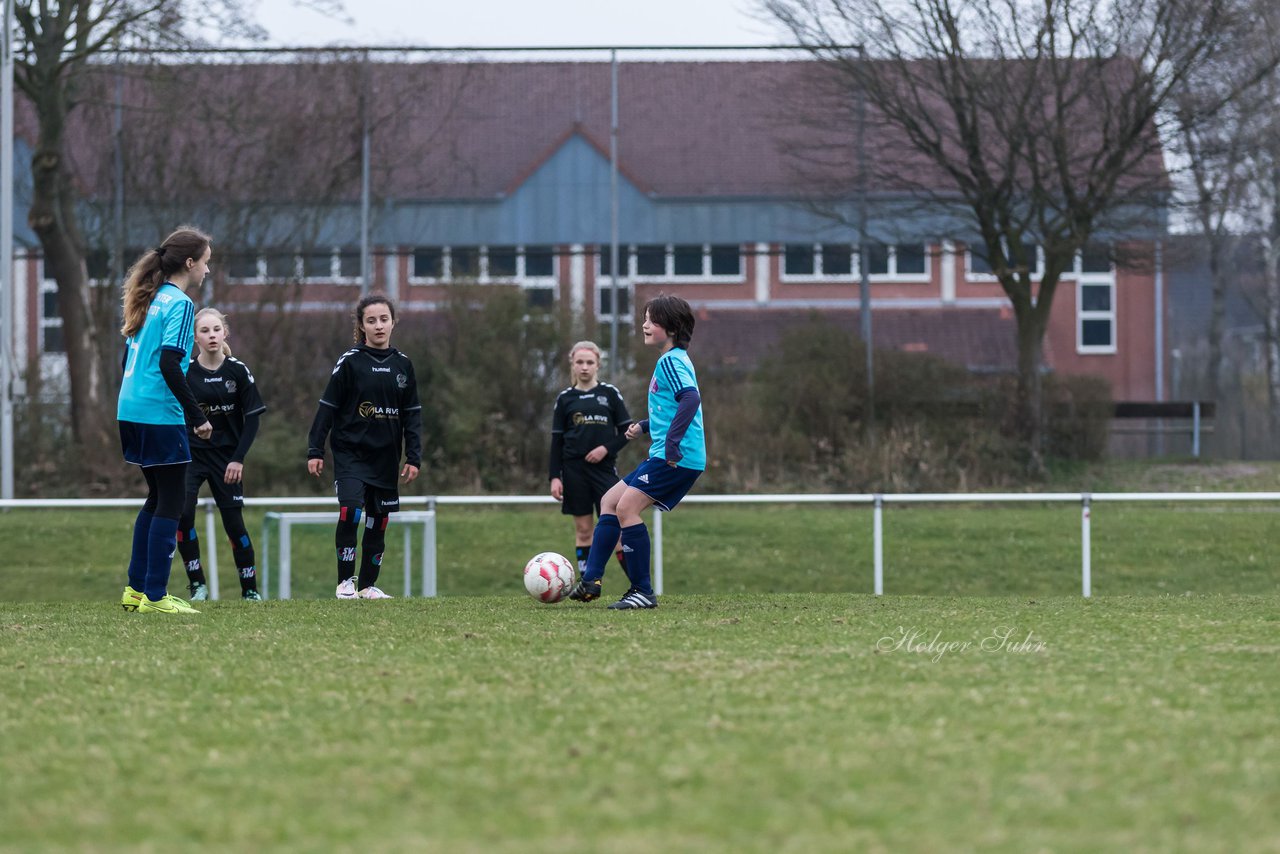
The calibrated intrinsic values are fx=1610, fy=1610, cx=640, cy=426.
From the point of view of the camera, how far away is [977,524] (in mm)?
16688

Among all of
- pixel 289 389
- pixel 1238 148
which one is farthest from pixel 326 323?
pixel 1238 148

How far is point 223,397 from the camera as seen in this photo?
968cm

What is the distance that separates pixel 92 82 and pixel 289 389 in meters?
5.35

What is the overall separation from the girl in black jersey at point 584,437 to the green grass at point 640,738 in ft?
9.93

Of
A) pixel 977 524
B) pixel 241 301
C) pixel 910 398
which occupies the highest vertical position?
pixel 241 301

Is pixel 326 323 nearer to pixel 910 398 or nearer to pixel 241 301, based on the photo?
pixel 241 301

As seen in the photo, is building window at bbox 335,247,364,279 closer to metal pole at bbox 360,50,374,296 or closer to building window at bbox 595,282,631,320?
metal pole at bbox 360,50,374,296

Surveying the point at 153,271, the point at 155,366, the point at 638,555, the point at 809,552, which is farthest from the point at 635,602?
the point at 809,552

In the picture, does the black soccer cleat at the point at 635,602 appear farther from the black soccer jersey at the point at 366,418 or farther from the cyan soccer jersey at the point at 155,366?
the cyan soccer jersey at the point at 155,366

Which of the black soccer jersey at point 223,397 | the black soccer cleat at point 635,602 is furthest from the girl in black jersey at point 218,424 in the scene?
the black soccer cleat at point 635,602

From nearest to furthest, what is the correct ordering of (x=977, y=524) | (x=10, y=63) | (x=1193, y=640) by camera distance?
(x=1193, y=640) → (x=977, y=524) → (x=10, y=63)

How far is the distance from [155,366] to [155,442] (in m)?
0.37

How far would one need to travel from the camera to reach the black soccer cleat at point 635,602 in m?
8.29

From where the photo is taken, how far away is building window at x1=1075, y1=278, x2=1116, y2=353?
22672mm
